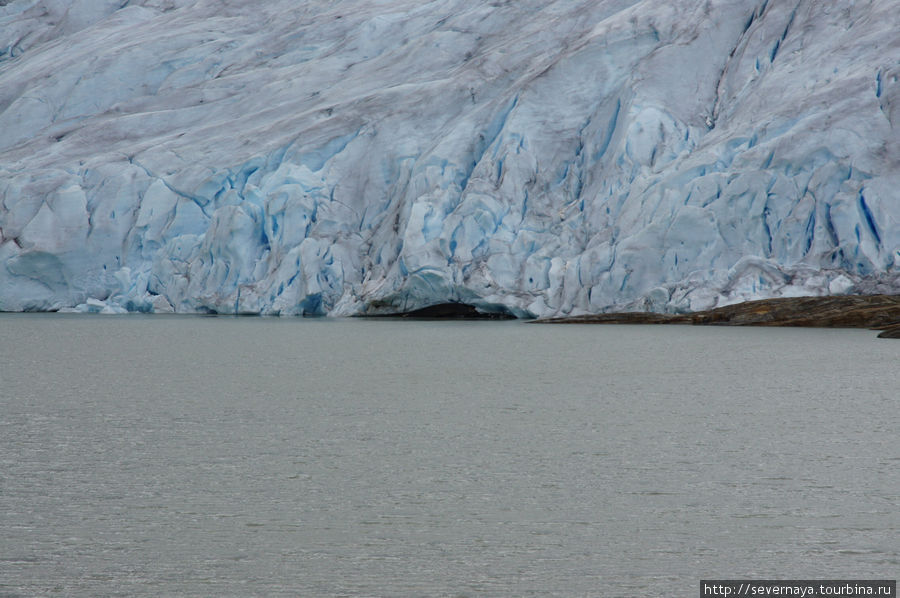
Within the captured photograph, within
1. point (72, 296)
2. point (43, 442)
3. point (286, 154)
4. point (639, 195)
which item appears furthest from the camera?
point (72, 296)

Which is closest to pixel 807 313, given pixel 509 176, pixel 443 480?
pixel 509 176

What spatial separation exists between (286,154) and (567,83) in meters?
9.10

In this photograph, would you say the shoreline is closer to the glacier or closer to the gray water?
the glacier

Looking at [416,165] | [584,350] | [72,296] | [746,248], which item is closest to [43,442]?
[584,350]

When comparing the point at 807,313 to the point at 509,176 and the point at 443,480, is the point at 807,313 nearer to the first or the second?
the point at 509,176

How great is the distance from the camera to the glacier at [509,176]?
24.1 m

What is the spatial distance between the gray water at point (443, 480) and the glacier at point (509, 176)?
1093cm

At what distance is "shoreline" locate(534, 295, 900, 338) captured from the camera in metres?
22.4

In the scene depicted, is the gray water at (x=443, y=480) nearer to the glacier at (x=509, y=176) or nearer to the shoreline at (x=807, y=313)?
the shoreline at (x=807, y=313)

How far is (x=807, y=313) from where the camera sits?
22906 mm

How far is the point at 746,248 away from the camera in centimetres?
2420

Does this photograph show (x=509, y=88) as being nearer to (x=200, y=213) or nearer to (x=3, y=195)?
(x=200, y=213)

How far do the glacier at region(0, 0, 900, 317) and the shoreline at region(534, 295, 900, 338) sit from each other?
15.4 inches

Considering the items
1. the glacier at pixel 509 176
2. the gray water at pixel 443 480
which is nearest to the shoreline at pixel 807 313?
the glacier at pixel 509 176
